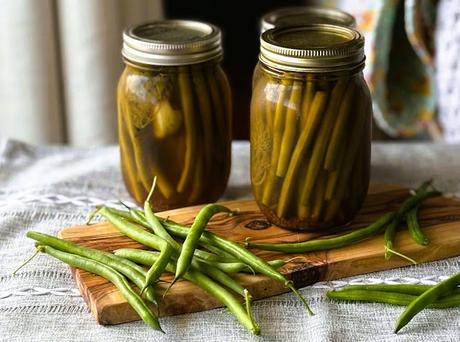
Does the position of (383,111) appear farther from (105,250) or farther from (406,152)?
(105,250)

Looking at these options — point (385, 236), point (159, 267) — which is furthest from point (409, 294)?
point (159, 267)

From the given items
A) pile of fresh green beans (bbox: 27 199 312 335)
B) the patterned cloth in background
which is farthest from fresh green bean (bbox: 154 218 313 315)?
the patterned cloth in background

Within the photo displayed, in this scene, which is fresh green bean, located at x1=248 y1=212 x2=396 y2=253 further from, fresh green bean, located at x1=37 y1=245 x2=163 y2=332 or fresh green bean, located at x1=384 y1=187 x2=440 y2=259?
fresh green bean, located at x1=37 y1=245 x2=163 y2=332

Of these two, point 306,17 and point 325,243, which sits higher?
point 306,17

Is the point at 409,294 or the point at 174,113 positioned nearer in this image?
the point at 409,294

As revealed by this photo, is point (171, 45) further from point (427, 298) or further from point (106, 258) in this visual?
point (427, 298)

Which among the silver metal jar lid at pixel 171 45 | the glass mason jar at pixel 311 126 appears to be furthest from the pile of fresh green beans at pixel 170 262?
the silver metal jar lid at pixel 171 45
